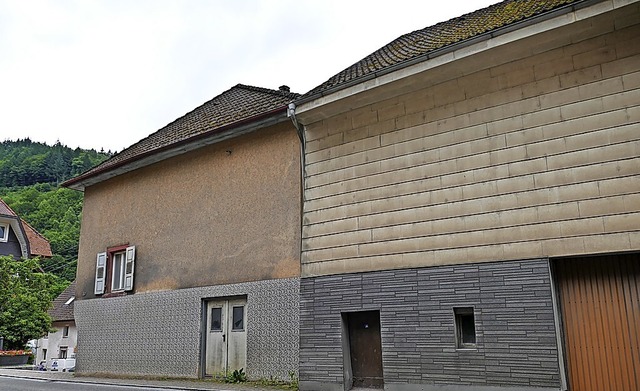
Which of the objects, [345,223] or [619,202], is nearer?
[619,202]

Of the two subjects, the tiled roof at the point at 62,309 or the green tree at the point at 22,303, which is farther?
the tiled roof at the point at 62,309

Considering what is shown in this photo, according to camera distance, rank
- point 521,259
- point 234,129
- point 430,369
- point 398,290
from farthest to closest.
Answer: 1. point 234,129
2. point 398,290
3. point 430,369
4. point 521,259

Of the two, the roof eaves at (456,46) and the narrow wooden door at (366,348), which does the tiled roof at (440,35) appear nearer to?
the roof eaves at (456,46)

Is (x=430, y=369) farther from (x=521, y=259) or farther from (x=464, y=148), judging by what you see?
(x=464, y=148)

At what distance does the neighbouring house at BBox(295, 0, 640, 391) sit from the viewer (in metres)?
7.69

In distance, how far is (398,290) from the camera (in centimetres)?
937

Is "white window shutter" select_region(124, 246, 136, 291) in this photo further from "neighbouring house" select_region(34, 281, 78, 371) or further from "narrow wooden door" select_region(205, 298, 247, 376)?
"neighbouring house" select_region(34, 281, 78, 371)

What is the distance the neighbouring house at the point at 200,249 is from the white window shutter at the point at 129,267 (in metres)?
0.03

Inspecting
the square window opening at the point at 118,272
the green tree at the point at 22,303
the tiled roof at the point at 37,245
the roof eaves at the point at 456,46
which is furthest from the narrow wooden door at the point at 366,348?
the tiled roof at the point at 37,245

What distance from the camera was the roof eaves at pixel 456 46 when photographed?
25.3 ft

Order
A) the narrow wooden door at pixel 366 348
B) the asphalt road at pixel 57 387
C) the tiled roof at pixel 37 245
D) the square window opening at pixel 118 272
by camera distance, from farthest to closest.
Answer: the tiled roof at pixel 37 245, the square window opening at pixel 118 272, the asphalt road at pixel 57 387, the narrow wooden door at pixel 366 348

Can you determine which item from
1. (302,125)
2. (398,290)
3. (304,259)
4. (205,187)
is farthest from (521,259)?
(205,187)

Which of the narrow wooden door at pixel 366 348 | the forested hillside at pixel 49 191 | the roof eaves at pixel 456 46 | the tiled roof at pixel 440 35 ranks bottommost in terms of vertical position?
the narrow wooden door at pixel 366 348

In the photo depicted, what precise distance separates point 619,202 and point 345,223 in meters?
4.42
